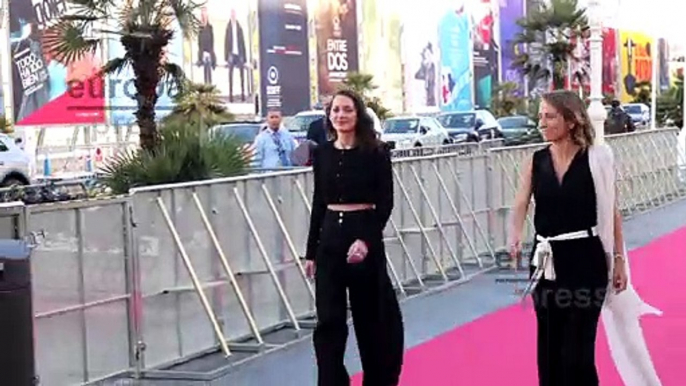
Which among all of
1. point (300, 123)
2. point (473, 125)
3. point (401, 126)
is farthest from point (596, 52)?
point (473, 125)

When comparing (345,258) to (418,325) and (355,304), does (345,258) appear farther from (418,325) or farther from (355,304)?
(418,325)

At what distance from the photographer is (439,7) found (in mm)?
64250

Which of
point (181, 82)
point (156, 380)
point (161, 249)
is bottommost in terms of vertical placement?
point (156, 380)

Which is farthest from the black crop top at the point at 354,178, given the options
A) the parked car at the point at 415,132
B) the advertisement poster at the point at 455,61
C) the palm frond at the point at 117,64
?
the advertisement poster at the point at 455,61

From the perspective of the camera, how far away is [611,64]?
8106 centimetres

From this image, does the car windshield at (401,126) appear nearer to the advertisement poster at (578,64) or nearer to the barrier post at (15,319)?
the advertisement poster at (578,64)

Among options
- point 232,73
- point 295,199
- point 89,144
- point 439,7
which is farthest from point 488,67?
point 295,199

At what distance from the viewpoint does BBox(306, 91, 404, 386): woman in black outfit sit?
6.98 m

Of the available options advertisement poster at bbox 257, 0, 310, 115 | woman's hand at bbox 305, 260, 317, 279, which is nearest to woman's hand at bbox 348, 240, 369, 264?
woman's hand at bbox 305, 260, 317, 279

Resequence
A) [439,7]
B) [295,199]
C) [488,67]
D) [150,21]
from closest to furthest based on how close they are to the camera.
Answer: [295,199]
[150,21]
[439,7]
[488,67]

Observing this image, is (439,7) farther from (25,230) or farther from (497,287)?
(25,230)

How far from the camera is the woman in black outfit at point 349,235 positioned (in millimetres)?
6984

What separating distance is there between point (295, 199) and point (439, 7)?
178 feet

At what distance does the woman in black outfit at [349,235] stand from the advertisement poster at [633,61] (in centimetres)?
7772
